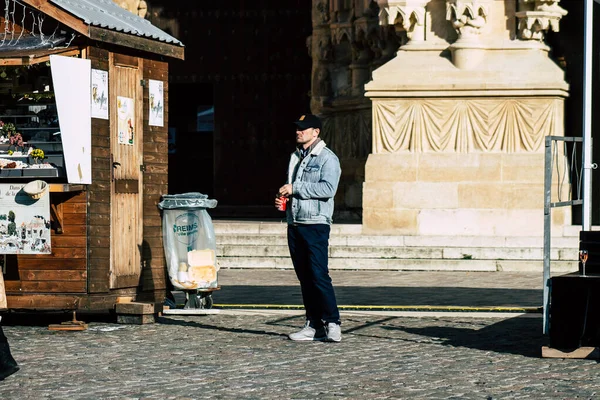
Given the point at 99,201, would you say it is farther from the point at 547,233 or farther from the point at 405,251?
the point at 405,251

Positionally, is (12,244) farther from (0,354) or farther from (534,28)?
(534,28)

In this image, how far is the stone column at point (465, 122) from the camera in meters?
18.8

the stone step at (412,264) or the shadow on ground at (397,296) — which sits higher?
the stone step at (412,264)

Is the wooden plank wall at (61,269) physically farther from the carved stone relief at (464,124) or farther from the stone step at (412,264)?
the carved stone relief at (464,124)

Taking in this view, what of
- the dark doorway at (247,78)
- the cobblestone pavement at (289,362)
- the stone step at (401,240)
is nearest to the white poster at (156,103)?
the cobblestone pavement at (289,362)

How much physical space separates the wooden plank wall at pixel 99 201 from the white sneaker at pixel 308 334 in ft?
6.08

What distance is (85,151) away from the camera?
1141 cm

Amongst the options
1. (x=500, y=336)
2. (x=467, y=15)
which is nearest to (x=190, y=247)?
(x=500, y=336)

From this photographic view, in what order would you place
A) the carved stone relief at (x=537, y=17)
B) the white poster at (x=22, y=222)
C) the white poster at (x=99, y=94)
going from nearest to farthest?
the white poster at (x=22, y=222), the white poster at (x=99, y=94), the carved stone relief at (x=537, y=17)

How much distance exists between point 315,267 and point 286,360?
45.9 inches

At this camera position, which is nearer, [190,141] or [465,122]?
[465,122]

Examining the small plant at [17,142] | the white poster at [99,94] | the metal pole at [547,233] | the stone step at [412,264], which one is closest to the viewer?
the metal pole at [547,233]

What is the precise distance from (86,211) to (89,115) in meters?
0.76

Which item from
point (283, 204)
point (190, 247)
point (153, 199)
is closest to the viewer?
point (283, 204)
